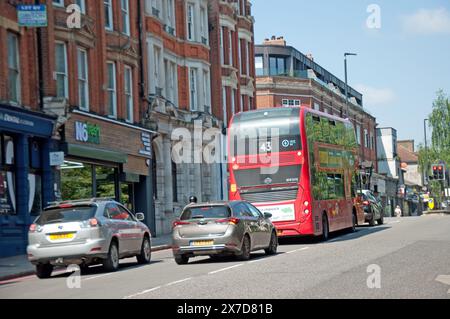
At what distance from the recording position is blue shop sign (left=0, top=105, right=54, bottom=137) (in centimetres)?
2616

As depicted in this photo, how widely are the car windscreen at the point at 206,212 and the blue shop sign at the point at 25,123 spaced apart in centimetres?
795

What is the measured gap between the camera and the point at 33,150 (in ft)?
94.2

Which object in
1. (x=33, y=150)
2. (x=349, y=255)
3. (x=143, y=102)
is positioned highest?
(x=143, y=102)

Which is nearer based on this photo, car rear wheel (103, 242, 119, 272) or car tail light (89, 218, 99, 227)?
car tail light (89, 218, 99, 227)

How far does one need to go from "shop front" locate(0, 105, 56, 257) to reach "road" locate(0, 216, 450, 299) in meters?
5.85

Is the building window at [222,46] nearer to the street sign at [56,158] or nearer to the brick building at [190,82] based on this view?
the brick building at [190,82]

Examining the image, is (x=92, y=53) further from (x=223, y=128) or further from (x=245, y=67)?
(x=245, y=67)

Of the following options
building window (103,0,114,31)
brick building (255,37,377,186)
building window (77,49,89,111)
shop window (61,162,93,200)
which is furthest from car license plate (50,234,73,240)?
brick building (255,37,377,186)

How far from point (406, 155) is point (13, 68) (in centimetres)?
10448

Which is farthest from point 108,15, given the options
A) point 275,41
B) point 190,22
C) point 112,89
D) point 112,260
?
point 275,41

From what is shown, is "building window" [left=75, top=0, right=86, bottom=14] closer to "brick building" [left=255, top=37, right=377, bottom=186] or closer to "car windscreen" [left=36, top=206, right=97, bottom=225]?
"car windscreen" [left=36, top=206, right=97, bottom=225]

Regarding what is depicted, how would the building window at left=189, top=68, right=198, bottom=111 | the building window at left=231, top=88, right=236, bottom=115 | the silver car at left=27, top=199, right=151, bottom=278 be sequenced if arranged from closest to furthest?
the silver car at left=27, top=199, right=151, bottom=278
the building window at left=189, top=68, right=198, bottom=111
the building window at left=231, top=88, right=236, bottom=115

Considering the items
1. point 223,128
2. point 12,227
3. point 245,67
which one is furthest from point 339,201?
point 245,67
